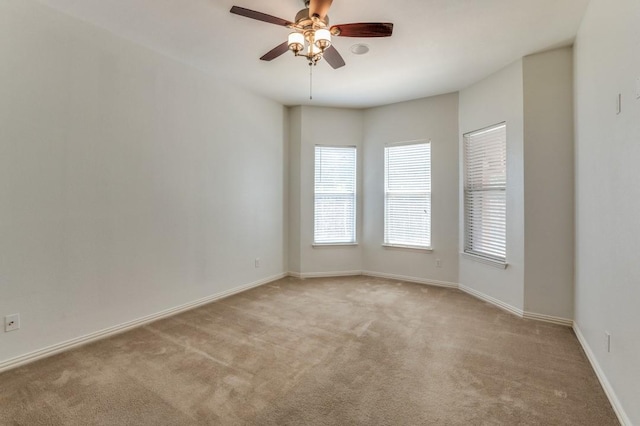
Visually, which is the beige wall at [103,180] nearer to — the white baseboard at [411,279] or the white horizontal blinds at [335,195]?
the white horizontal blinds at [335,195]

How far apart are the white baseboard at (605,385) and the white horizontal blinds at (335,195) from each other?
10.5 feet

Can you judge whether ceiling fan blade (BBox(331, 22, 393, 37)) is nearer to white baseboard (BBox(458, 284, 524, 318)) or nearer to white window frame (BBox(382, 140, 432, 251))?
white window frame (BBox(382, 140, 432, 251))

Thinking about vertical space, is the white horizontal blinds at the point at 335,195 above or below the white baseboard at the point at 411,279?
above

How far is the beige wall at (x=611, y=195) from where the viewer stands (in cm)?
166

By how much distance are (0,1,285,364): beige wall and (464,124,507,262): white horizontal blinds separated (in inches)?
126

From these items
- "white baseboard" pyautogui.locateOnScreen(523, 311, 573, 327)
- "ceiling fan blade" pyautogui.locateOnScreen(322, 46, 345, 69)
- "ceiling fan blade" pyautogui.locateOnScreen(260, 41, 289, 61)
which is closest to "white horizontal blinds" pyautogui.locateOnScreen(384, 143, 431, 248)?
"white baseboard" pyautogui.locateOnScreen(523, 311, 573, 327)

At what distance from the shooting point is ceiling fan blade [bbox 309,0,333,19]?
78.4 inches

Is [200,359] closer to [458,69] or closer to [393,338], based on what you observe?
[393,338]

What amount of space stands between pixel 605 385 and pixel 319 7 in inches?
124

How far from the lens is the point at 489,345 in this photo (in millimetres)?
2641

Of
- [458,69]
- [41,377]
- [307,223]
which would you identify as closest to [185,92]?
[307,223]

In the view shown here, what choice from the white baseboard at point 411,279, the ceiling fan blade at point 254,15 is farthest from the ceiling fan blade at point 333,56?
the white baseboard at point 411,279

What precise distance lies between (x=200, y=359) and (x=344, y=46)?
10.3 feet

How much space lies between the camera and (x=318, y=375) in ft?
7.08
